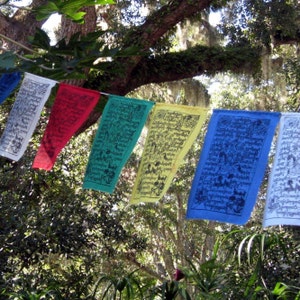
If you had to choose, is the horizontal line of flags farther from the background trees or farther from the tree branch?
the tree branch

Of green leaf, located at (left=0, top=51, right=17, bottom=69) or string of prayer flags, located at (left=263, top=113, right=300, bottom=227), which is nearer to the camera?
string of prayer flags, located at (left=263, top=113, right=300, bottom=227)

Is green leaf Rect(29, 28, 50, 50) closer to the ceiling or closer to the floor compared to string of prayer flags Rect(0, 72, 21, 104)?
closer to the ceiling

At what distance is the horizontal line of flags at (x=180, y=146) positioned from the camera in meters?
3.70

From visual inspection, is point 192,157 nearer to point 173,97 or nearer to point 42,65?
point 173,97

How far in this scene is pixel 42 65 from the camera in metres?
4.82

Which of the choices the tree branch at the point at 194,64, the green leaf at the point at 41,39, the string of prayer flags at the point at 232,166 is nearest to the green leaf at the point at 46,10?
the green leaf at the point at 41,39

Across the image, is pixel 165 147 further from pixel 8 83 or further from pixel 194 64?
pixel 194 64

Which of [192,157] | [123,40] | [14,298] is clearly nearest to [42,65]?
[14,298]

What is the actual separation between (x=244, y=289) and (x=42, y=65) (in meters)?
2.18

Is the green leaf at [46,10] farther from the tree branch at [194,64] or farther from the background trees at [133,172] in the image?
the tree branch at [194,64]

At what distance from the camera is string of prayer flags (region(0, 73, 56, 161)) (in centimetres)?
453

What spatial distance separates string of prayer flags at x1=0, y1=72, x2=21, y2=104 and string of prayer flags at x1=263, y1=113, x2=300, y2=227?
2071mm

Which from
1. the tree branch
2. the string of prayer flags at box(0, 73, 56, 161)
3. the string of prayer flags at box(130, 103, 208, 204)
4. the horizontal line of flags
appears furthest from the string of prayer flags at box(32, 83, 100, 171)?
the tree branch

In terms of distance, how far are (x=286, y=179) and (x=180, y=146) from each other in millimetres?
808
